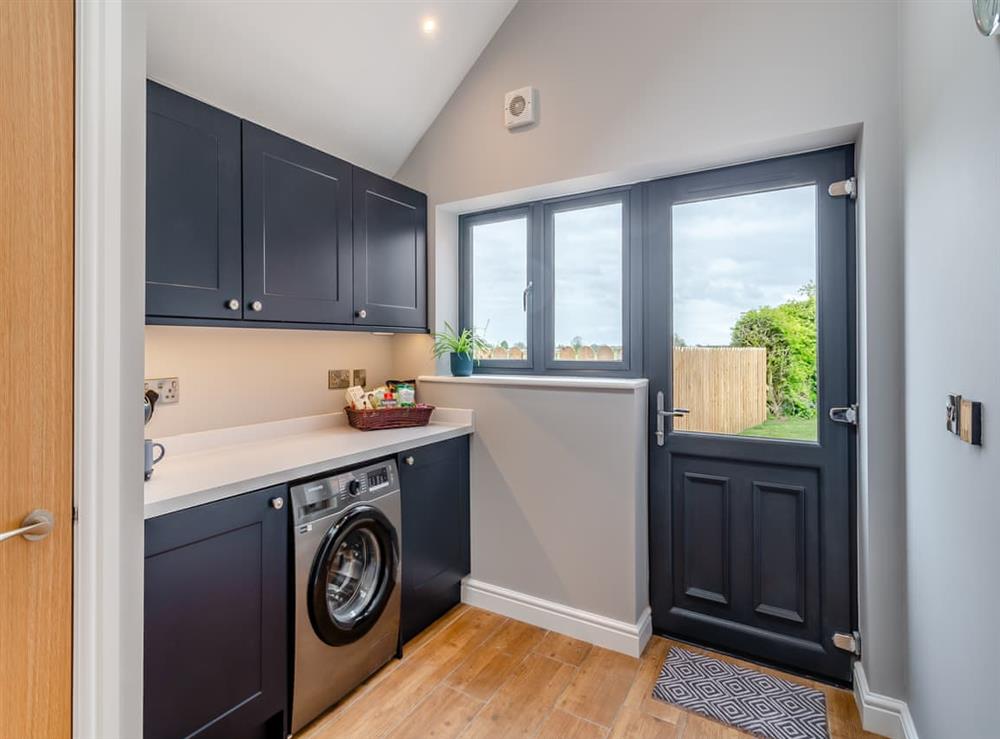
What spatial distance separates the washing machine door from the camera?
1.79 metres

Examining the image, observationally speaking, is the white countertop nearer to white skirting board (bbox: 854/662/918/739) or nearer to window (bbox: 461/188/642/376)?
window (bbox: 461/188/642/376)

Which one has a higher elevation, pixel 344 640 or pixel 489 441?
pixel 489 441

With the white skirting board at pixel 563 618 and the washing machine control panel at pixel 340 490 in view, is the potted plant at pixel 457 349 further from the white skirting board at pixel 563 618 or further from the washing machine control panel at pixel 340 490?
the white skirting board at pixel 563 618

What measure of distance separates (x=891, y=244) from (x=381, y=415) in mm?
2156

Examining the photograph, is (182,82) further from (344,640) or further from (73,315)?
(344,640)

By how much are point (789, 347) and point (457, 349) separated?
1593 mm

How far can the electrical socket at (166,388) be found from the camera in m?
1.95

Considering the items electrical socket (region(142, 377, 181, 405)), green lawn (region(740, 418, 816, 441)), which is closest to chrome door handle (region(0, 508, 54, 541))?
electrical socket (region(142, 377, 181, 405))

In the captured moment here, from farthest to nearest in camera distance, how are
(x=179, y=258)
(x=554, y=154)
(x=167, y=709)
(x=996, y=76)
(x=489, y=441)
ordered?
(x=489, y=441)
(x=554, y=154)
(x=179, y=258)
(x=167, y=709)
(x=996, y=76)

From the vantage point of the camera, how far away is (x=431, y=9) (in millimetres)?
2346

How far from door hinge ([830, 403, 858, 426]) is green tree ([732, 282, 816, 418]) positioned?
3.1 inches

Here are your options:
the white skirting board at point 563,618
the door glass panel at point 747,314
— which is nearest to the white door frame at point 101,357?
the white skirting board at point 563,618

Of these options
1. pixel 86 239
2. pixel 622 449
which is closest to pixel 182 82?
pixel 86 239

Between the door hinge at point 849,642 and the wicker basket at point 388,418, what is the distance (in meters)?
1.98
